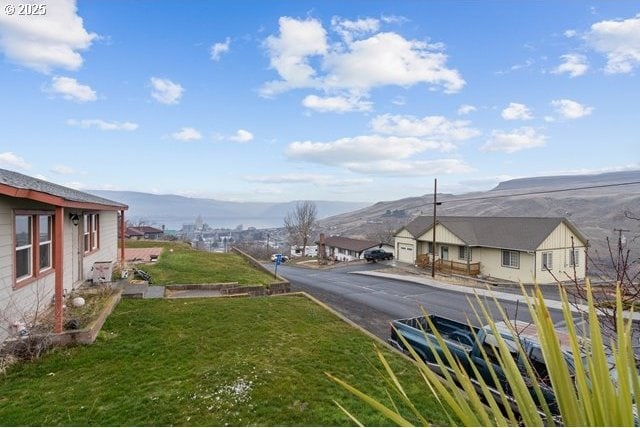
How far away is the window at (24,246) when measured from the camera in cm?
702

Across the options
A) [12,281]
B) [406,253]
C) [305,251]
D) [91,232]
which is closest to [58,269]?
[12,281]

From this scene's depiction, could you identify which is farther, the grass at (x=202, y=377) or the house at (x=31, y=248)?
the house at (x=31, y=248)

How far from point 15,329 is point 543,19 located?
41.4 feet

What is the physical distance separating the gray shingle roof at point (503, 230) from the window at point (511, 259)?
0.54 metres

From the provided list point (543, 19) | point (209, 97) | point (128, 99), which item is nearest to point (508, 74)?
point (543, 19)

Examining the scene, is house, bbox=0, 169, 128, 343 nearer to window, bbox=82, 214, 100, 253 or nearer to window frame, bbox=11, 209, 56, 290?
window frame, bbox=11, 209, 56, 290

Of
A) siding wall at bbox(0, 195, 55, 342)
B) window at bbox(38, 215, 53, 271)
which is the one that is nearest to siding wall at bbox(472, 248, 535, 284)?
window at bbox(38, 215, 53, 271)

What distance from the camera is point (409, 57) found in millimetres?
14578

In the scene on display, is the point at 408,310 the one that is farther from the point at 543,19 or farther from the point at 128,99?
the point at 128,99

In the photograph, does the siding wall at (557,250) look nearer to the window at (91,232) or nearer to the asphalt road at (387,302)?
the asphalt road at (387,302)

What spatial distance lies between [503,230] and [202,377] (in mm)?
28190

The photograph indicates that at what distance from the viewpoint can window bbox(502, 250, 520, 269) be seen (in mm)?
25516

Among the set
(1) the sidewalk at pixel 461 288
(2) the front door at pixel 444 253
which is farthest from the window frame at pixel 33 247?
(2) the front door at pixel 444 253

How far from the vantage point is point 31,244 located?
24.6ft
